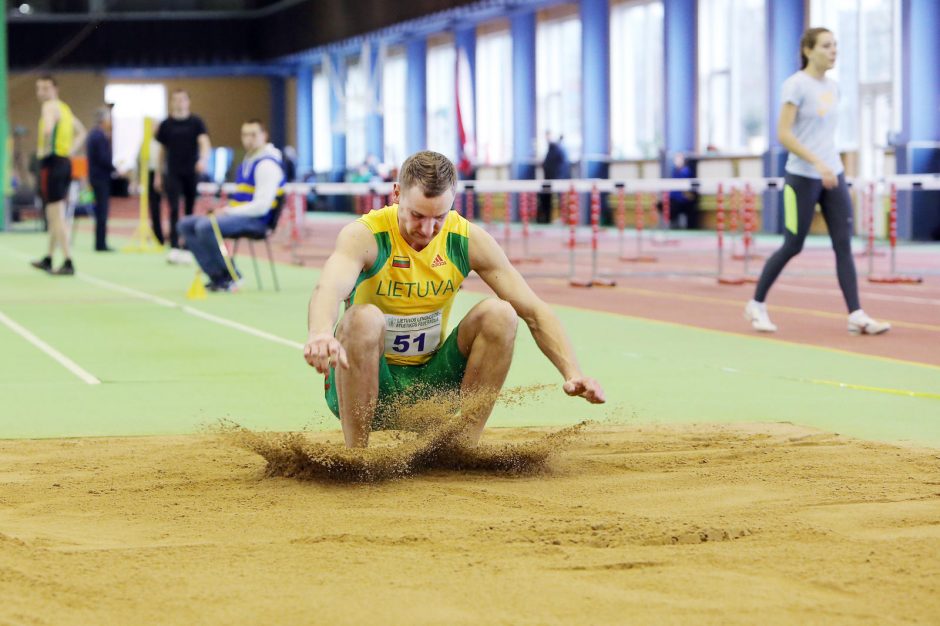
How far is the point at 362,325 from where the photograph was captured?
4648mm

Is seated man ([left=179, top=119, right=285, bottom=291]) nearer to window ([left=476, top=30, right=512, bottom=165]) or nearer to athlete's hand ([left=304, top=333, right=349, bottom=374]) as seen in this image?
athlete's hand ([left=304, top=333, right=349, bottom=374])

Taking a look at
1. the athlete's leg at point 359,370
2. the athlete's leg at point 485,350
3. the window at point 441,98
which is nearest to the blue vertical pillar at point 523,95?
the window at point 441,98

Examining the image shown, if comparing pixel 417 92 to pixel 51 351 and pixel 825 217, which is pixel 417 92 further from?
pixel 51 351

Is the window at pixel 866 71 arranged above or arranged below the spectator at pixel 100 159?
above

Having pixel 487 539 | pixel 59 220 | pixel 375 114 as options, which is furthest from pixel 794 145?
pixel 375 114

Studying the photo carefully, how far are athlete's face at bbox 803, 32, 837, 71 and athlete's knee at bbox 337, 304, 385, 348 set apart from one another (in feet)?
17.1

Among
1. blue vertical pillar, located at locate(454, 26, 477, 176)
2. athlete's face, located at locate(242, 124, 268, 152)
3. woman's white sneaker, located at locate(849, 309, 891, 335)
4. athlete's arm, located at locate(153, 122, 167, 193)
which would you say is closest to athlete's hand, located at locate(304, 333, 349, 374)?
woman's white sneaker, located at locate(849, 309, 891, 335)

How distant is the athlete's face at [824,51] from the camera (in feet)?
29.6

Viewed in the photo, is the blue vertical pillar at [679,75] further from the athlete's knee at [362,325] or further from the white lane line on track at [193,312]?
the athlete's knee at [362,325]

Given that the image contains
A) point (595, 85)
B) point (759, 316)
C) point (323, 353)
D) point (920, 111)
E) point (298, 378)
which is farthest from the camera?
point (595, 85)

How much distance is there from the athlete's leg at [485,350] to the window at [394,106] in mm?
40798

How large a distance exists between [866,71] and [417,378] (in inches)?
875

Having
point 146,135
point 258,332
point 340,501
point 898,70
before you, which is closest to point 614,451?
point 340,501

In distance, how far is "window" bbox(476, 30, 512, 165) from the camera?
38906mm
